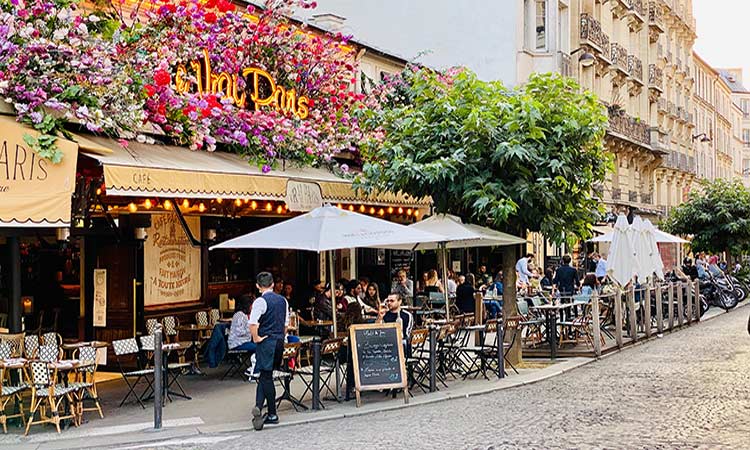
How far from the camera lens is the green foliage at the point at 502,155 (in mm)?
14922

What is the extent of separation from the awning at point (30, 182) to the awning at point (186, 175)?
471mm

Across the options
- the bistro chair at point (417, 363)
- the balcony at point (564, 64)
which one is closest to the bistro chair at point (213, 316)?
the bistro chair at point (417, 363)

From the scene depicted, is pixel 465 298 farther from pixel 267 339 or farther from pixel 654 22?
pixel 654 22

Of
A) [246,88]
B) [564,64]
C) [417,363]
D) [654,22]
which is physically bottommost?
[417,363]

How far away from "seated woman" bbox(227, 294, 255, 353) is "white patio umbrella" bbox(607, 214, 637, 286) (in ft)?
29.3

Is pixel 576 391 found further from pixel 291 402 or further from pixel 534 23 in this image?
pixel 534 23

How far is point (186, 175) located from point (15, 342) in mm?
2936

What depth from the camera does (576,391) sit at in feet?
41.5

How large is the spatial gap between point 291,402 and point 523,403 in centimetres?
296

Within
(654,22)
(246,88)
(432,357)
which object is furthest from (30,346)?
(654,22)

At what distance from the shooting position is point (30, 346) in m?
11.3

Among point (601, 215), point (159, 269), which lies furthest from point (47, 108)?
point (601, 215)

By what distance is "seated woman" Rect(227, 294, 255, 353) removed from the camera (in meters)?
13.6

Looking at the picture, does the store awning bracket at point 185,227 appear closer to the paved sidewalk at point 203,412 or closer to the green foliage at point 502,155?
the paved sidewalk at point 203,412
